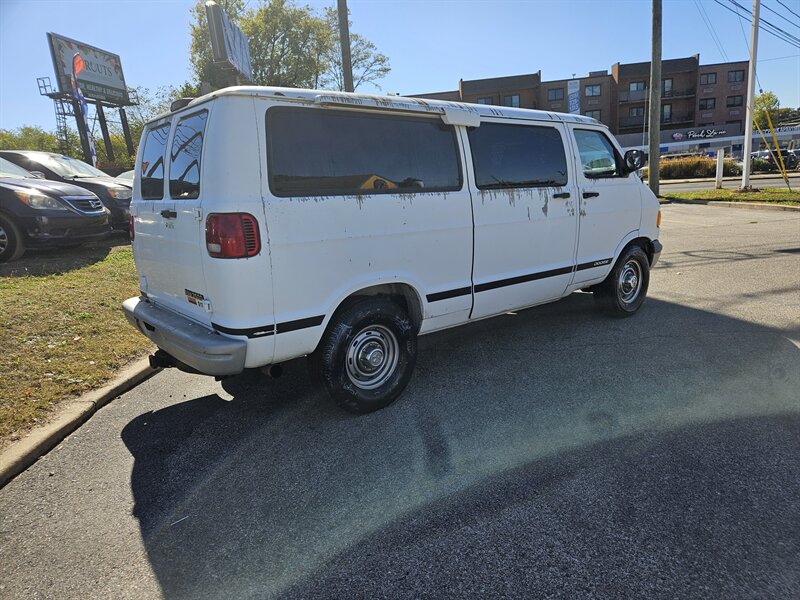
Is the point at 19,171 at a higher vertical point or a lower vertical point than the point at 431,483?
higher

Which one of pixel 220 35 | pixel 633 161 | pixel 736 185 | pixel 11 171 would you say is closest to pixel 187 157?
pixel 633 161

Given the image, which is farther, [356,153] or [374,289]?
[374,289]

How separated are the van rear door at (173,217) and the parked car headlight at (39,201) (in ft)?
15.3

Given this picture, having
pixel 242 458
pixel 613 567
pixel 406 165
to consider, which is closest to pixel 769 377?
pixel 613 567

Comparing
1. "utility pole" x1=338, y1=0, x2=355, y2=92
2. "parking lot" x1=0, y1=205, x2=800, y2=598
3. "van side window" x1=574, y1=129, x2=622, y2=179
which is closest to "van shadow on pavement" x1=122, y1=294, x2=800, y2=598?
"parking lot" x1=0, y1=205, x2=800, y2=598

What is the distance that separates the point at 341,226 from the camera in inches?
134

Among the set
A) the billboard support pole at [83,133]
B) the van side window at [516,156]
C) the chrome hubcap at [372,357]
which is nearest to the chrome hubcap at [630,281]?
the van side window at [516,156]

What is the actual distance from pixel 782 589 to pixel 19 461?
4.21 metres

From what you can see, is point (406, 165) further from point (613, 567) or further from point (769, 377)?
point (769, 377)

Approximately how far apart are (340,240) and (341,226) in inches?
3.7

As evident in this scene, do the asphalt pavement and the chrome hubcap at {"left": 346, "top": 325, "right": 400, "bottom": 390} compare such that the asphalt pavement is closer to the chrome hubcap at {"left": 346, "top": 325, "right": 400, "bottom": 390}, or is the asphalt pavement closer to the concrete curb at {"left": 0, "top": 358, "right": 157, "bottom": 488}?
the chrome hubcap at {"left": 346, "top": 325, "right": 400, "bottom": 390}

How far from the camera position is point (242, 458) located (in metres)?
3.32

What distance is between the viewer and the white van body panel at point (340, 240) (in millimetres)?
3096

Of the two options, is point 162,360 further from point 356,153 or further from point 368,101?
point 368,101
